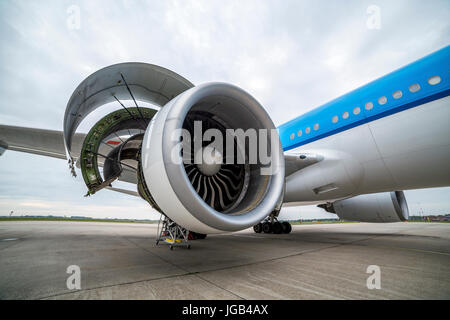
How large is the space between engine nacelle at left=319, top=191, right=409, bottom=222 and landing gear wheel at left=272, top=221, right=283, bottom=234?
2265mm

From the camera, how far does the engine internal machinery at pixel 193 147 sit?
1854mm

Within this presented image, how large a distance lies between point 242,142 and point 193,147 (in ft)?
2.31

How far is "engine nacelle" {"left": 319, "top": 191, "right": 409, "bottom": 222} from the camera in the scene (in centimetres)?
616

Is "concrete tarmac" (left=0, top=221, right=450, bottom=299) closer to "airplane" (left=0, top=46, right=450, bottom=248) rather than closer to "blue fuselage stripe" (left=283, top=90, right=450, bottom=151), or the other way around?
"airplane" (left=0, top=46, right=450, bottom=248)

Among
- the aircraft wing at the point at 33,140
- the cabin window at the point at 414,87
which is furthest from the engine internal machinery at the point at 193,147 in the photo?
the cabin window at the point at 414,87

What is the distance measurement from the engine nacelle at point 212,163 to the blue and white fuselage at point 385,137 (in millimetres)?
2156

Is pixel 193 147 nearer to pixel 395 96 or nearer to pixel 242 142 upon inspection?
pixel 242 142

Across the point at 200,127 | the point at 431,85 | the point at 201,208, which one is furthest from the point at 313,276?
the point at 431,85

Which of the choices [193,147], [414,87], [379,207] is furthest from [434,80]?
[379,207]

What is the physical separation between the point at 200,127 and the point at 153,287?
1.97 meters

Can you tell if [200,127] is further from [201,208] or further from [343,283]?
[343,283]
